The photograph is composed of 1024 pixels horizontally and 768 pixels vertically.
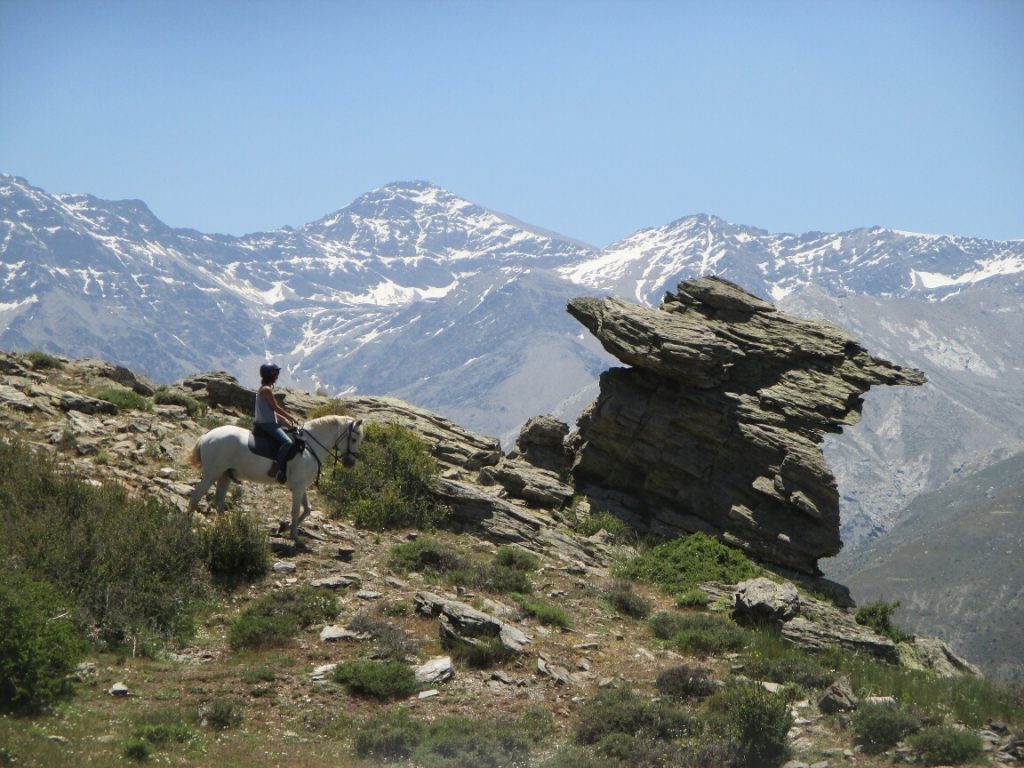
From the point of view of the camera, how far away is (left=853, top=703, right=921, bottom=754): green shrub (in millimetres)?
15242

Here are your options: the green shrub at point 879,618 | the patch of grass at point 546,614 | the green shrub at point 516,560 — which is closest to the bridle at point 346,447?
the green shrub at point 516,560

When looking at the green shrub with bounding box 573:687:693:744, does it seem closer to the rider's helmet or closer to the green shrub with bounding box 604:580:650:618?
the green shrub with bounding box 604:580:650:618

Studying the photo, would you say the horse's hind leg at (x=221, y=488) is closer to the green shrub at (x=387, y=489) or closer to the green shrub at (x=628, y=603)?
the green shrub at (x=387, y=489)

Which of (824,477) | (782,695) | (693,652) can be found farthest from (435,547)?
(824,477)

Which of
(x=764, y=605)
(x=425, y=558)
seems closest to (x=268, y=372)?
(x=425, y=558)

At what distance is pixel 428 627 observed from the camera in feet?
62.6

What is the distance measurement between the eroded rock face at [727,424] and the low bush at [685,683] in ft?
47.2

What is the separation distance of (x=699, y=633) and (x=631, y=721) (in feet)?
19.1

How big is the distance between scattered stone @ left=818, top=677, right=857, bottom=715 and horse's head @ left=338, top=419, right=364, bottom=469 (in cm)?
1204

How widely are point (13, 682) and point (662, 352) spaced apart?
23.3 meters

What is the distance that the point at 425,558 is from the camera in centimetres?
2312

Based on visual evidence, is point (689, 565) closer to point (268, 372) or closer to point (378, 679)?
point (268, 372)

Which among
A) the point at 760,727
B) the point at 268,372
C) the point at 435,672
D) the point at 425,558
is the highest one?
the point at 268,372

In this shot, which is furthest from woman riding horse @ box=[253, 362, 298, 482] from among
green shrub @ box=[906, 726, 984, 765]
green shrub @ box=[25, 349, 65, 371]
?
green shrub @ box=[25, 349, 65, 371]
